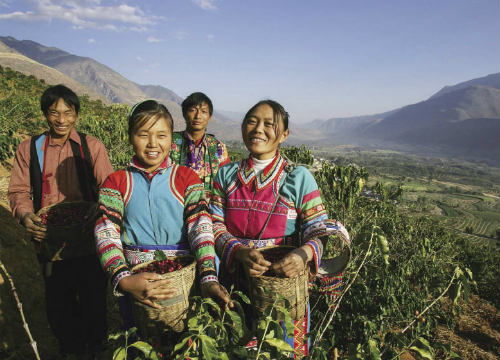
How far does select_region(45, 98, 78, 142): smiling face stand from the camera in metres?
2.45

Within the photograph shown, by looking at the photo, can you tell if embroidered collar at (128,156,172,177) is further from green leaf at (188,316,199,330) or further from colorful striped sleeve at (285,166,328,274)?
green leaf at (188,316,199,330)

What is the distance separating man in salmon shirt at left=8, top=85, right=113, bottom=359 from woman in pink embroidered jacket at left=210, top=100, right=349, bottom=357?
1268 mm

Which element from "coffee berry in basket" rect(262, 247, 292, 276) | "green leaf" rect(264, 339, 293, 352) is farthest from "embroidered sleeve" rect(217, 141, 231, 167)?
"green leaf" rect(264, 339, 293, 352)

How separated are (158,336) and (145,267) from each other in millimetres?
371

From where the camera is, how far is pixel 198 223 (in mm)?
1729

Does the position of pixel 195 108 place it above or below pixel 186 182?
above

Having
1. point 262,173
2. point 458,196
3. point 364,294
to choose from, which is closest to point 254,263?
point 262,173

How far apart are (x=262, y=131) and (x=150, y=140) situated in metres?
0.78

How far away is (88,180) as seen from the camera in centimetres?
261

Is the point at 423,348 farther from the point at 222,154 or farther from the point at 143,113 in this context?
the point at 222,154

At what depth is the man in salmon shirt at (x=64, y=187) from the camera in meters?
2.44

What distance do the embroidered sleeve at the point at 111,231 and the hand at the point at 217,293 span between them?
436 millimetres

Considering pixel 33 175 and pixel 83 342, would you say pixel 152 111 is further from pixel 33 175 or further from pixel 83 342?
pixel 83 342

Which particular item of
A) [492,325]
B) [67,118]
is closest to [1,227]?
[67,118]
